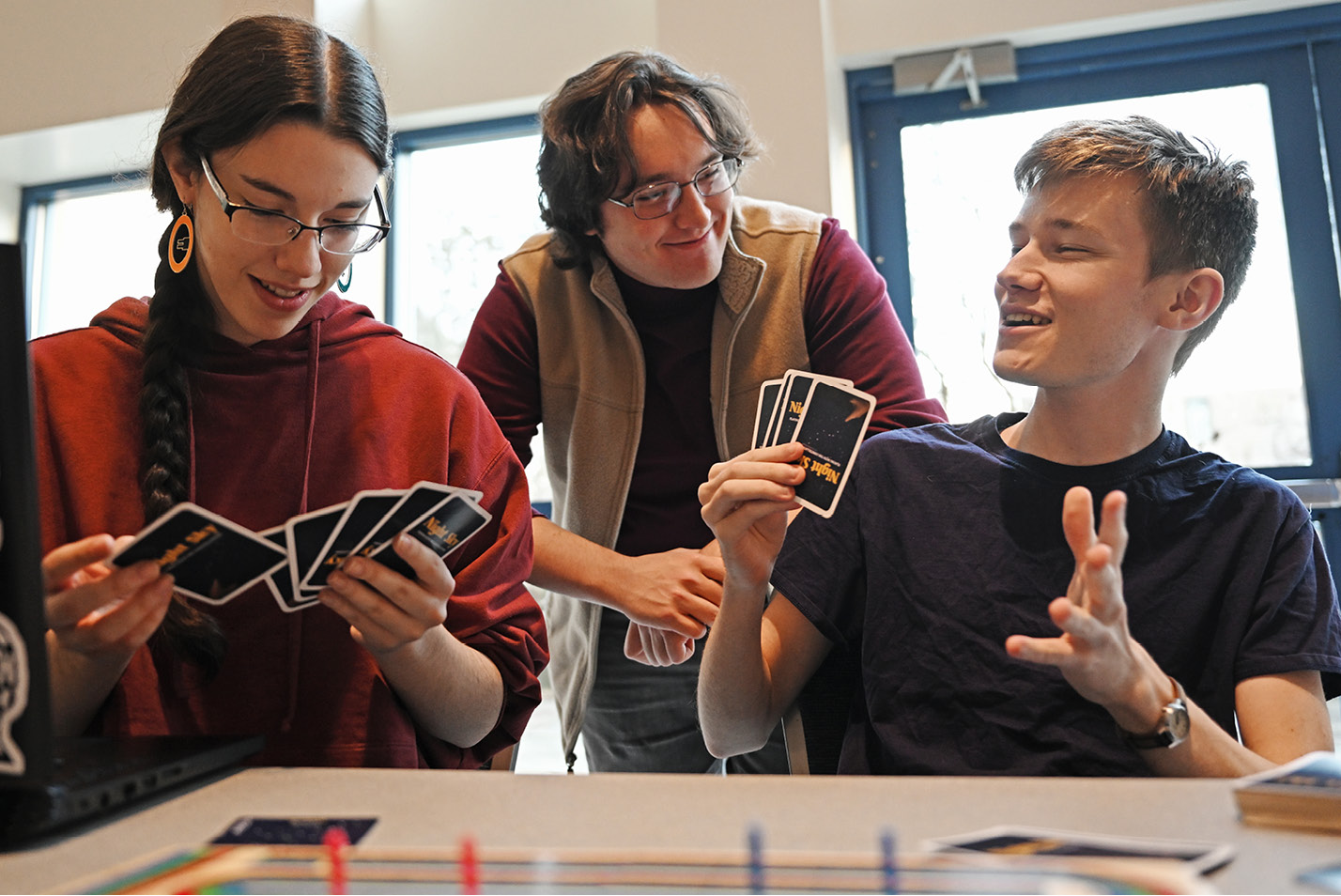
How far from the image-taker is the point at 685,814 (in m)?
0.95

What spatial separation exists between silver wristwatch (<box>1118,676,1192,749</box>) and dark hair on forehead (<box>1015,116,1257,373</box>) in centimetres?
67

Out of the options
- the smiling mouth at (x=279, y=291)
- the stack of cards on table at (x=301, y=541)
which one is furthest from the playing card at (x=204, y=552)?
the smiling mouth at (x=279, y=291)

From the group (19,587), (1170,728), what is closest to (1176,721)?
(1170,728)

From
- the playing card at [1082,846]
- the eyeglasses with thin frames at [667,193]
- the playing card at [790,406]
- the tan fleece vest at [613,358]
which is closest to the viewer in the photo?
the playing card at [1082,846]

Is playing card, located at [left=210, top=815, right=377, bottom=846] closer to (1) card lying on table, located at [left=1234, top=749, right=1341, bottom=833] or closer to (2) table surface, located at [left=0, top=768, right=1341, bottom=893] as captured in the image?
(2) table surface, located at [left=0, top=768, right=1341, bottom=893]

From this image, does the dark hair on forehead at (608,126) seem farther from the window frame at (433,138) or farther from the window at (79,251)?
the window at (79,251)

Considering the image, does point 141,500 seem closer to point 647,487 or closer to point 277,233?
point 277,233

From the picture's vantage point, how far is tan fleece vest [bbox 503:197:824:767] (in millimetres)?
2092

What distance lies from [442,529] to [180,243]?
2.11 ft

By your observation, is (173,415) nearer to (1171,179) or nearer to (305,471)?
(305,471)

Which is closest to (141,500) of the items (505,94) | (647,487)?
(647,487)

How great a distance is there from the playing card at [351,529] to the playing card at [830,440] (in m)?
0.53

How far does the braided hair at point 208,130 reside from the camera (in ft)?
4.65

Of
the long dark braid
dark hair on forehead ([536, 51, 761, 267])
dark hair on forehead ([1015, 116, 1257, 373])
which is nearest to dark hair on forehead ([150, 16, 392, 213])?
the long dark braid
